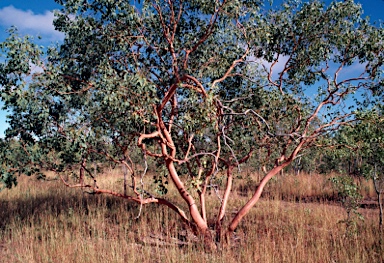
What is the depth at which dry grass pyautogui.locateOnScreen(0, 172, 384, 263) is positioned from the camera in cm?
486

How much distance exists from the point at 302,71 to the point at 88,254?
5.78 meters

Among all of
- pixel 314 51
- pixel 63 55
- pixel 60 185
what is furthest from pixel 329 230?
pixel 60 185

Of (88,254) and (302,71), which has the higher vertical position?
(302,71)

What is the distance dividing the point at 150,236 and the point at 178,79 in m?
3.48

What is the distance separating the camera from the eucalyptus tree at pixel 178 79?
500cm

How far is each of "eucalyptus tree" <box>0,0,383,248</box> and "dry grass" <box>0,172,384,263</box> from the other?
859 mm

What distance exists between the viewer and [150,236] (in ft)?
21.3

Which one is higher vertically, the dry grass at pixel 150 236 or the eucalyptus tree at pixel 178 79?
the eucalyptus tree at pixel 178 79

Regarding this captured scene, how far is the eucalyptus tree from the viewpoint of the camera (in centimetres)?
500

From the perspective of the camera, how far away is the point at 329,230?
23.1 ft

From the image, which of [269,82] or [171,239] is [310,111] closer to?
[269,82]

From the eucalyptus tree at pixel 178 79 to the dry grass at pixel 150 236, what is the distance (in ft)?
2.82

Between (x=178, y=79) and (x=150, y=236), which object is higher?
(x=178, y=79)

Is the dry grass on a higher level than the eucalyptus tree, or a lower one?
lower
